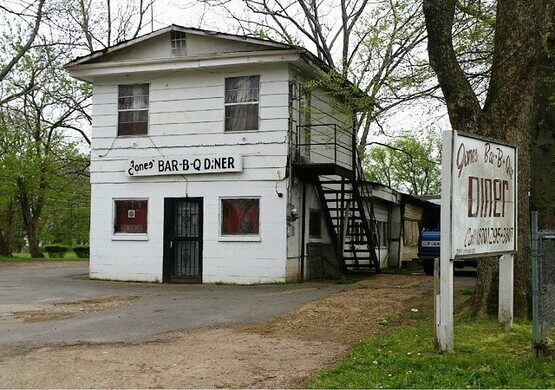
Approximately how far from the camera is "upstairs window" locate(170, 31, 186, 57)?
61.4 ft

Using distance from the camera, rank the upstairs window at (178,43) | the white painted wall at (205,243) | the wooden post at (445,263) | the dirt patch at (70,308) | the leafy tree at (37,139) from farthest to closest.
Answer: the leafy tree at (37,139) < the upstairs window at (178,43) < the white painted wall at (205,243) < the dirt patch at (70,308) < the wooden post at (445,263)

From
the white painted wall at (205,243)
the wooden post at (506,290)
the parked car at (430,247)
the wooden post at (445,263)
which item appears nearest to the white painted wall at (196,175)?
the white painted wall at (205,243)

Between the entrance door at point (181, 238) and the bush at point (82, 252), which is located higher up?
the entrance door at point (181, 238)

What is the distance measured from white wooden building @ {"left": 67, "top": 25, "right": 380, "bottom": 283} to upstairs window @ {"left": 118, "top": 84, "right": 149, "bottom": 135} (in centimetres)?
3

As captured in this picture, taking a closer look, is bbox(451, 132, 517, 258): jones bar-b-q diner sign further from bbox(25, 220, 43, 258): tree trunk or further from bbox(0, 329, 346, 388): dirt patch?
bbox(25, 220, 43, 258): tree trunk

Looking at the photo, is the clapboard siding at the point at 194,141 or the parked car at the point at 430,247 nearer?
the clapboard siding at the point at 194,141

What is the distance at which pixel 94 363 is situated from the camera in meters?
7.56

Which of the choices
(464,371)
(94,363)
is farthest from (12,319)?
(464,371)

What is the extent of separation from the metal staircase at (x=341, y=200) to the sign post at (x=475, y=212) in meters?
9.18

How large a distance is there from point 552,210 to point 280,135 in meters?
7.92

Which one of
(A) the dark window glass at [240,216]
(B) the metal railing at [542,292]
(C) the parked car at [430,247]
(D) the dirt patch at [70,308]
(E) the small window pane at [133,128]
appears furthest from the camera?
(C) the parked car at [430,247]

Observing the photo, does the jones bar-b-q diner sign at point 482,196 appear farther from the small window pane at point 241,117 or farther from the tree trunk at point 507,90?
the small window pane at point 241,117

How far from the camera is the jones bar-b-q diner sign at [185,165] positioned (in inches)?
700

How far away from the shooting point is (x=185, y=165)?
18.2m
